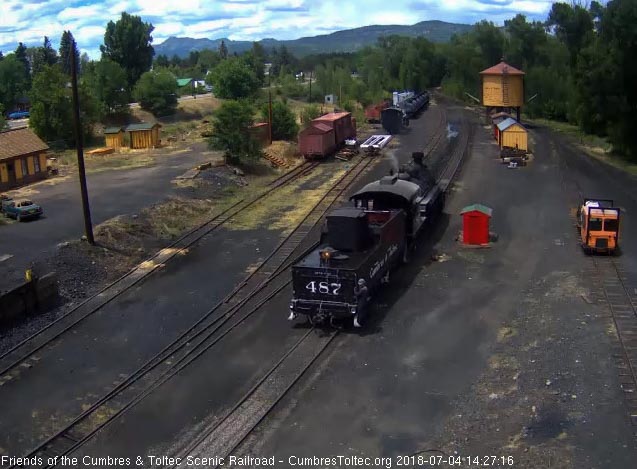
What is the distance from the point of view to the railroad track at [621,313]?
47.4ft

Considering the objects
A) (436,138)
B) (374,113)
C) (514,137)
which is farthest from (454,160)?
(374,113)

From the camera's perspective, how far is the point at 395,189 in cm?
2230

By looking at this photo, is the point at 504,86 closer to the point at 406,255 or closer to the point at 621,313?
the point at 406,255

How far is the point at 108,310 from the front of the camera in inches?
790

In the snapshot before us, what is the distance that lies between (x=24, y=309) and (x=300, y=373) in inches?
376

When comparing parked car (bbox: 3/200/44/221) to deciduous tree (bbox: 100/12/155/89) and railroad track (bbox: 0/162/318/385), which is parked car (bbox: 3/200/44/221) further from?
deciduous tree (bbox: 100/12/155/89)

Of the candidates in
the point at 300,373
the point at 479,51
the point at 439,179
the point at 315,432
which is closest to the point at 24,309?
the point at 300,373

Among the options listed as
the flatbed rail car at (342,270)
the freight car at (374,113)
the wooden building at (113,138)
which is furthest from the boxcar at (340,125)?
the flatbed rail car at (342,270)

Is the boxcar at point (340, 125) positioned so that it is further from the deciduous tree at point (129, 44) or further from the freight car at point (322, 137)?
the deciduous tree at point (129, 44)

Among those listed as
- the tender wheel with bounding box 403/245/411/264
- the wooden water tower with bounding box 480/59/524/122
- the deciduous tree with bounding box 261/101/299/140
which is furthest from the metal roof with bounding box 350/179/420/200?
the wooden water tower with bounding box 480/59/524/122

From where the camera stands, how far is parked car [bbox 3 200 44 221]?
3019 centimetres

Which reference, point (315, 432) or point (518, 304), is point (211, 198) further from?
point (315, 432)

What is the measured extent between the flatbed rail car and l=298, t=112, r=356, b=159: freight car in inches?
1033

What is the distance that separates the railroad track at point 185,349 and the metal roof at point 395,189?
3.91 m
